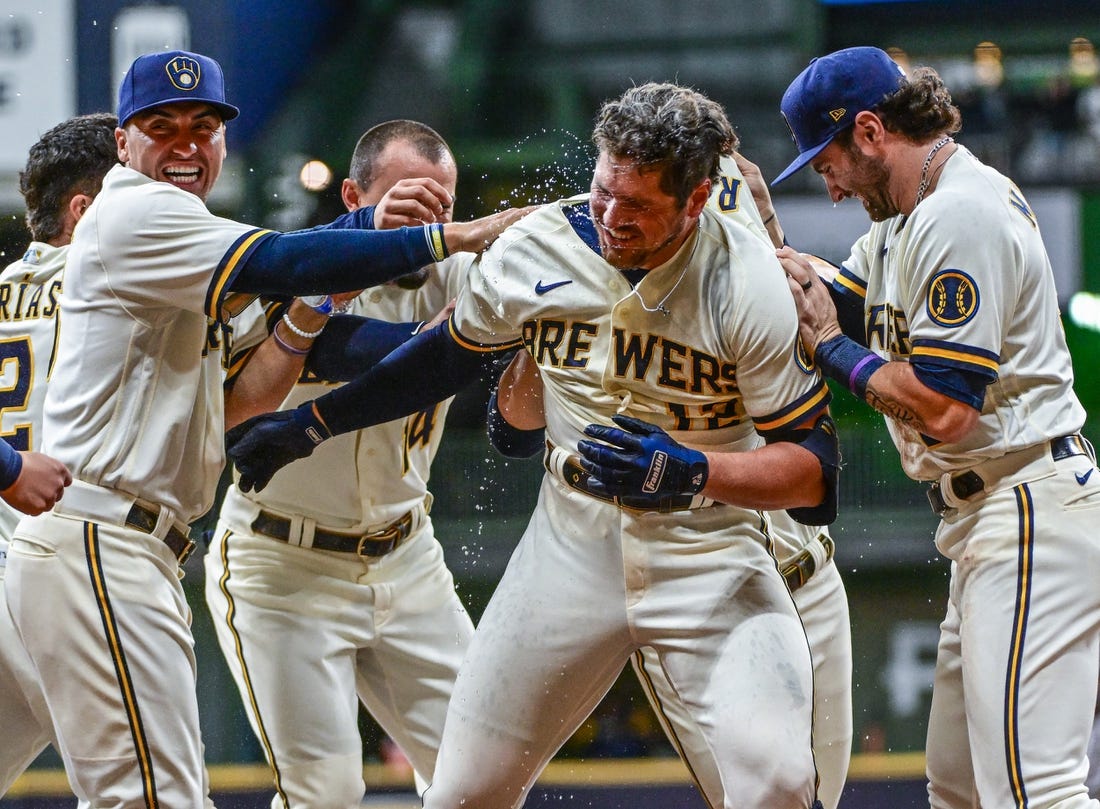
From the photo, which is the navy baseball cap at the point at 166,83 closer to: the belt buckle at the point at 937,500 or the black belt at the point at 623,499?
the black belt at the point at 623,499

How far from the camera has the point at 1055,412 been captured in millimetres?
3309

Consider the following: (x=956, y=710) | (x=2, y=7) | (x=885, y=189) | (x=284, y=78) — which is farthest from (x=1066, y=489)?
(x=284, y=78)

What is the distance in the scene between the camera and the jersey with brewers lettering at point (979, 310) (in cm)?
314

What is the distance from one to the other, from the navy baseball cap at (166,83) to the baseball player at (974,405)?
1.34 meters

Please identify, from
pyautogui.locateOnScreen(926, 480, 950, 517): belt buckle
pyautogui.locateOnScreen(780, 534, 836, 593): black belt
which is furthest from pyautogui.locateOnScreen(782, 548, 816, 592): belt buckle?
pyautogui.locateOnScreen(926, 480, 950, 517): belt buckle

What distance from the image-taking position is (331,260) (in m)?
3.21

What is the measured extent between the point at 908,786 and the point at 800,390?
3679 mm

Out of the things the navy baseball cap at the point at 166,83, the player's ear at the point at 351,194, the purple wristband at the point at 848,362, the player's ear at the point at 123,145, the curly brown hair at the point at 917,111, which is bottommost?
the purple wristband at the point at 848,362

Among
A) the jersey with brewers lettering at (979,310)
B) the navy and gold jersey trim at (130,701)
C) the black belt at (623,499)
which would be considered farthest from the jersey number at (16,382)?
the jersey with brewers lettering at (979,310)

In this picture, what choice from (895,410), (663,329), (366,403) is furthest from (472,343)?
(895,410)

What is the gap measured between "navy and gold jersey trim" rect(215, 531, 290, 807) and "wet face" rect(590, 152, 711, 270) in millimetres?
1509

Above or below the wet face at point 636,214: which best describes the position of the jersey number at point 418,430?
below

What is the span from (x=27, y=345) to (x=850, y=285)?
6.82 feet

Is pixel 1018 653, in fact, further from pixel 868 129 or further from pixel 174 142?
pixel 174 142
